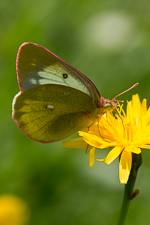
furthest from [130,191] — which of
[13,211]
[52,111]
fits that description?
[13,211]

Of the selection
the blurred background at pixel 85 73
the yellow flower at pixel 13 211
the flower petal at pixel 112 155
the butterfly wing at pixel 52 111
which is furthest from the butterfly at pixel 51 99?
the blurred background at pixel 85 73

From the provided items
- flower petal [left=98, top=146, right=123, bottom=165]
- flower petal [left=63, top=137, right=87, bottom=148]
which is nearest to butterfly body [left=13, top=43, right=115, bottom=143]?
flower petal [left=63, top=137, right=87, bottom=148]

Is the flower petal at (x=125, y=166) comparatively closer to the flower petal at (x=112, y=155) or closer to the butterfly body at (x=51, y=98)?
the flower petal at (x=112, y=155)

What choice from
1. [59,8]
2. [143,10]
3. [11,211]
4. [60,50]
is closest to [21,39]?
[60,50]

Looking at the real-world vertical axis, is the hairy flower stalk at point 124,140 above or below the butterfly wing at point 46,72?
below

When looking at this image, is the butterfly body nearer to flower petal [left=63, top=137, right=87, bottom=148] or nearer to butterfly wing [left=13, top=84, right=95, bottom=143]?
butterfly wing [left=13, top=84, right=95, bottom=143]
